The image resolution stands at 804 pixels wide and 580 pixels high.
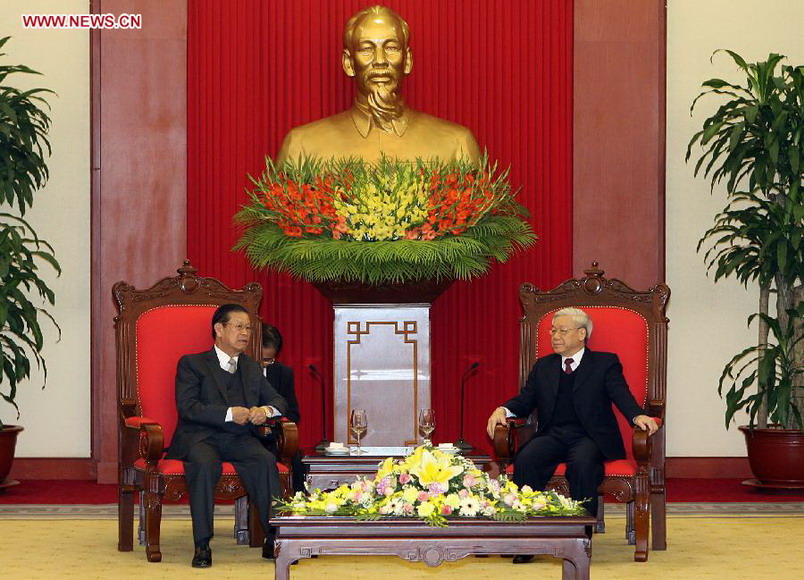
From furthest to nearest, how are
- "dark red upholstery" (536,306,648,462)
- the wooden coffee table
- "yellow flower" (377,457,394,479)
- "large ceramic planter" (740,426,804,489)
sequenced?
"large ceramic planter" (740,426,804,489) < "dark red upholstery" (536,306,648,462) < "yellow flower" (377,457,394,479) < the wooden coffee table

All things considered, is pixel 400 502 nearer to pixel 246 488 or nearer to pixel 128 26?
pixel 246 488

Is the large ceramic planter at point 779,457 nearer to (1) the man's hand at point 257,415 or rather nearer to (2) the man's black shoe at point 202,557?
(1) the man's hand at point 257,415

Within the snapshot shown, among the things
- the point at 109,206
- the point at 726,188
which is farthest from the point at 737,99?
the point at 109,206

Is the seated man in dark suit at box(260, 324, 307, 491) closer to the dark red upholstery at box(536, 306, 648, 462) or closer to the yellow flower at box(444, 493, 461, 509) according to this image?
the dark red upholstery at box(536, 306, 648, 462)


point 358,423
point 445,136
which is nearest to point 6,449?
point 358,423

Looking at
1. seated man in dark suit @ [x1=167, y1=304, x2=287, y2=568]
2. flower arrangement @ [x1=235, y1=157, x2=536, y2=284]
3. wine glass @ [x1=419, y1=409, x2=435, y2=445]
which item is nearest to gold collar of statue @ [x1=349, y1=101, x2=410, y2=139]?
flower arrangement @ [x1=235, y1=157, x2=536, y2=284]

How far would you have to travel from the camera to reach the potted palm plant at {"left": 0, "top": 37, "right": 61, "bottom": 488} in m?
7.14

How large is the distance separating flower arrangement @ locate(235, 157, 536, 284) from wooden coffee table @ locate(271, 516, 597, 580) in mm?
1871

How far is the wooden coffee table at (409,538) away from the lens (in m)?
4.01

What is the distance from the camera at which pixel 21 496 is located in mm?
7090

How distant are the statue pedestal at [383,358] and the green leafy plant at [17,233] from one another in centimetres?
201

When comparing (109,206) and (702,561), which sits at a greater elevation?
(109,206)

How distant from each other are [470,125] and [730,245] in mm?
1730

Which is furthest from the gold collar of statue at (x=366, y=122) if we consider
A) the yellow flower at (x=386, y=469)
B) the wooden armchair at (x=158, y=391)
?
the yellow flower at (x=386, y=469)
